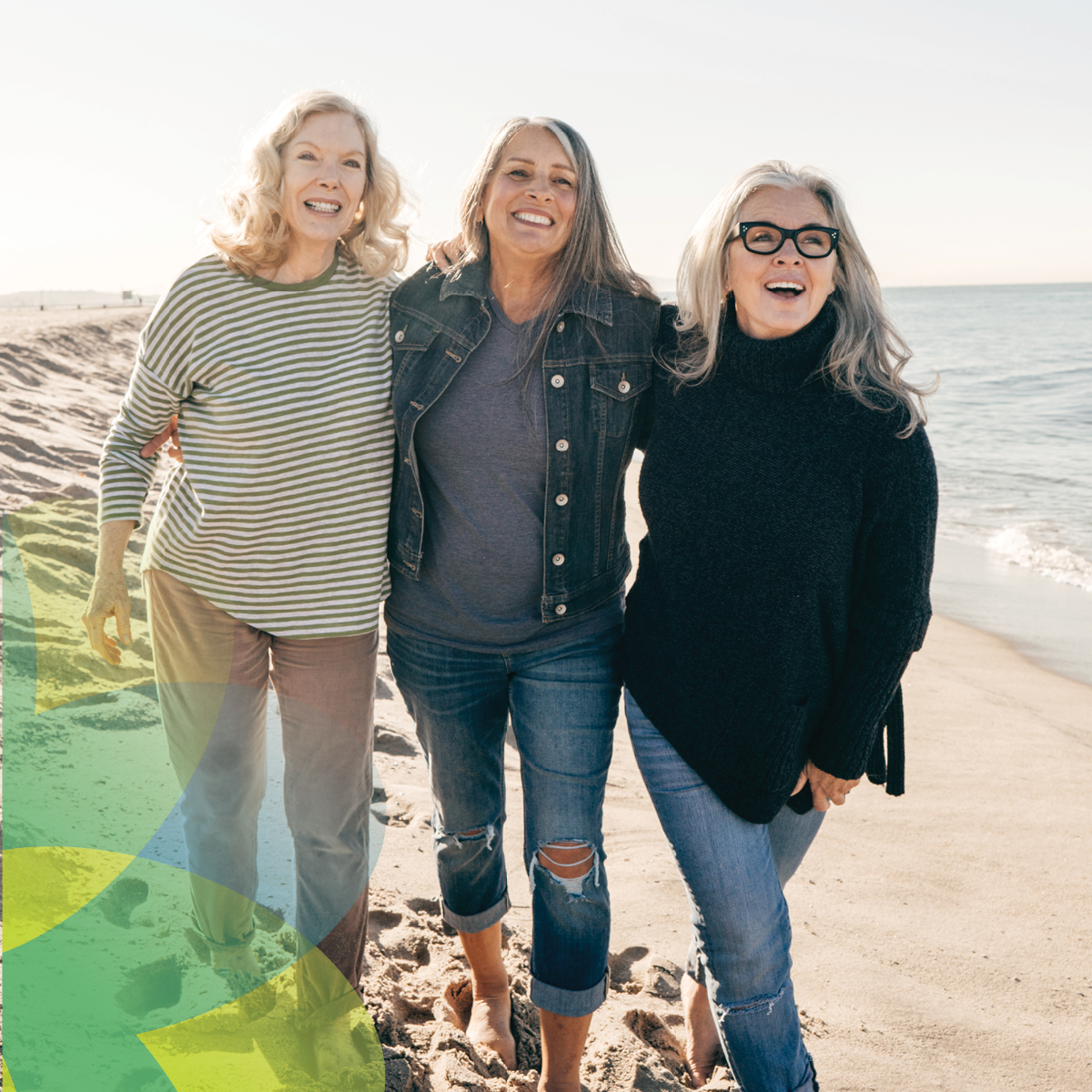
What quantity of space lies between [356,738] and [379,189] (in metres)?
1.35

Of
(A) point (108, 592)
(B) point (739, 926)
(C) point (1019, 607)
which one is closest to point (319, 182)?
(A) point (108, 592)

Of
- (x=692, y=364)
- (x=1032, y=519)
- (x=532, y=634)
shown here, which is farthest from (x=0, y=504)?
(x=1032, y=519)

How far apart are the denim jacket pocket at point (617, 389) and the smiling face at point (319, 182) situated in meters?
0.70

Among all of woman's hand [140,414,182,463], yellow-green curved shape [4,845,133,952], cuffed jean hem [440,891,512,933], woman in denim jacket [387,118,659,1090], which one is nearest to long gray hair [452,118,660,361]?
woman in denim jacket [387,118,659,1090]

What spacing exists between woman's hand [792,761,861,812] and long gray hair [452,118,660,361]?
1.10 m

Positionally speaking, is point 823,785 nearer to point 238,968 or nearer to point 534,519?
point 534,519

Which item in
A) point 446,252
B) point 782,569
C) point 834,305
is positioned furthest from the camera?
point 446,252

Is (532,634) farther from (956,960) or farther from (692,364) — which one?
(956,960)

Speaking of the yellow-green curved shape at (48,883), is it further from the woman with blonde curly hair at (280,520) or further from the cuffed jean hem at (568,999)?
the cuffed jean hem at (568,999)

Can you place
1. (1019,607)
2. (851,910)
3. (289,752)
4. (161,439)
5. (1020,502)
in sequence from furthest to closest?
(1020,502)
(1019,607)
(851,910)
(161,439)
(289,752)

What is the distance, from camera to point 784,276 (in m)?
1.93

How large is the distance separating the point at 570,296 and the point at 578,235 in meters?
0.15

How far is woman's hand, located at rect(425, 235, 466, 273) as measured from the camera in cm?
236

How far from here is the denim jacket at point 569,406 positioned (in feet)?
6.97
